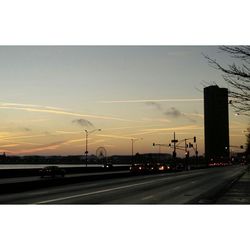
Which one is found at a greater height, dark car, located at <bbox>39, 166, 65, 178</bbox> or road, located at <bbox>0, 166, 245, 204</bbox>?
dark car, located at <bbox>39, 166, 65, 178</bbox>

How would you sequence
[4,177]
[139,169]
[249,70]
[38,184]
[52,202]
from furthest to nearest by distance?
1. [139,169]
2. [4,177]
3. [38,184]
4. [52,202]
5. [249,70]

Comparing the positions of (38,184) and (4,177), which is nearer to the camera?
(38,184)

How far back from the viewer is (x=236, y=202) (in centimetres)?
2381

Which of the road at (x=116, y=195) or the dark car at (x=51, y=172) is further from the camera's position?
the dark car at (x=51, y=172)

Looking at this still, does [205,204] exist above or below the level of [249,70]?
below

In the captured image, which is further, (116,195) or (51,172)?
(51,172)

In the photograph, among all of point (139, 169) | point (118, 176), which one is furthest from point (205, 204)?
point (139, 169)

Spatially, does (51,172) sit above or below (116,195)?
above

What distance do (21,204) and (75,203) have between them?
2448 millimetres

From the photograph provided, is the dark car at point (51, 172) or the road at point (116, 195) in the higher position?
the dark car at point (51, 172)

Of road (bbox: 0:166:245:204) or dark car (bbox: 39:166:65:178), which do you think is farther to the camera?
dark car (bbox: 39:166:65:178)

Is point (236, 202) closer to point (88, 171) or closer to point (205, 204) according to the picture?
point (205, 204)
